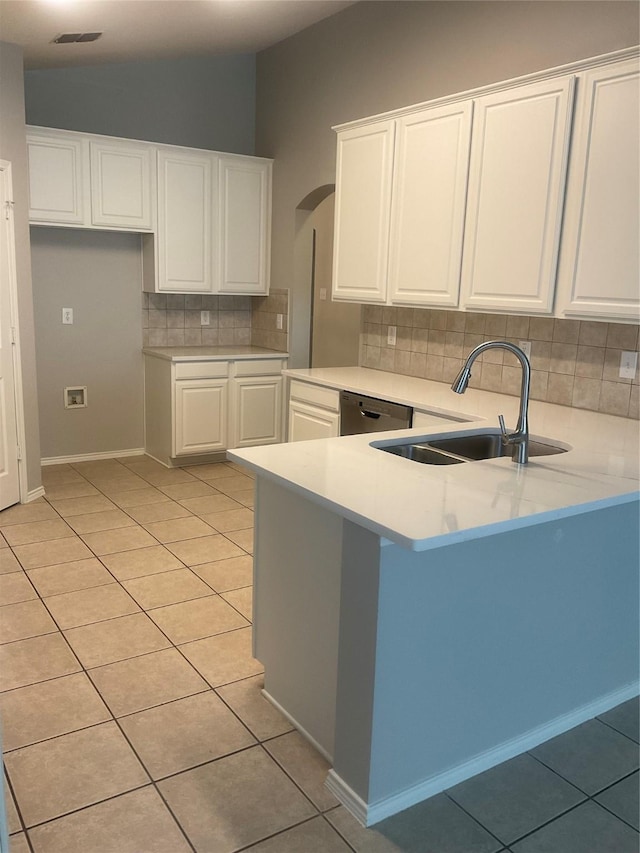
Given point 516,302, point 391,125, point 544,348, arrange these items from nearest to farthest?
1. point 516,302
2. point 544,348
3. point 391,125

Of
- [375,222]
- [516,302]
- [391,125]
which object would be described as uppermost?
[391,125]

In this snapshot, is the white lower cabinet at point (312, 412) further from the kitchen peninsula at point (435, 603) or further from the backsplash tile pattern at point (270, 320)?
the kitchen peninsula at point (435, 603)

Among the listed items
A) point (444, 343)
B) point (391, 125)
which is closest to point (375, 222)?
point (391, 125)

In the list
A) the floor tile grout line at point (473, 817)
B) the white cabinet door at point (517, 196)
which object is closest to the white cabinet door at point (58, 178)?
the white cabinet door at point (517, 196)

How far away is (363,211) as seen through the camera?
3.96 m

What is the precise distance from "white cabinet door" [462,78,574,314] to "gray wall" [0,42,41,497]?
8.44ft

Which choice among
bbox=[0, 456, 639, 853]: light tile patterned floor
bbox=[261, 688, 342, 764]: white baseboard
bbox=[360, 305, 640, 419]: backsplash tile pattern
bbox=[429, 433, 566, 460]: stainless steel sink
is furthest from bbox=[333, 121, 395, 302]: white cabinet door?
bbox=[261, 688, 342, 764]: white baseboard

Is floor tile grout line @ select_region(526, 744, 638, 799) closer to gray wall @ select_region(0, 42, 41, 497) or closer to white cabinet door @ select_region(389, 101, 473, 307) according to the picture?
white cabinet door @ select_region(389, 101, 473, 307)

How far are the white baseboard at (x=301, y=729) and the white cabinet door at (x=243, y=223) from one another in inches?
141

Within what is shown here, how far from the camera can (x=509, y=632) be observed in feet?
6.59

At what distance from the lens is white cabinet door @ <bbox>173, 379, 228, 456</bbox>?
5016 millimetres

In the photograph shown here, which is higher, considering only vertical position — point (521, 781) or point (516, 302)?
point (516, 302)

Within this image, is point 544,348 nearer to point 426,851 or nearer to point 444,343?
point 444,343

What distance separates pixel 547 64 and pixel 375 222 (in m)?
1.13
